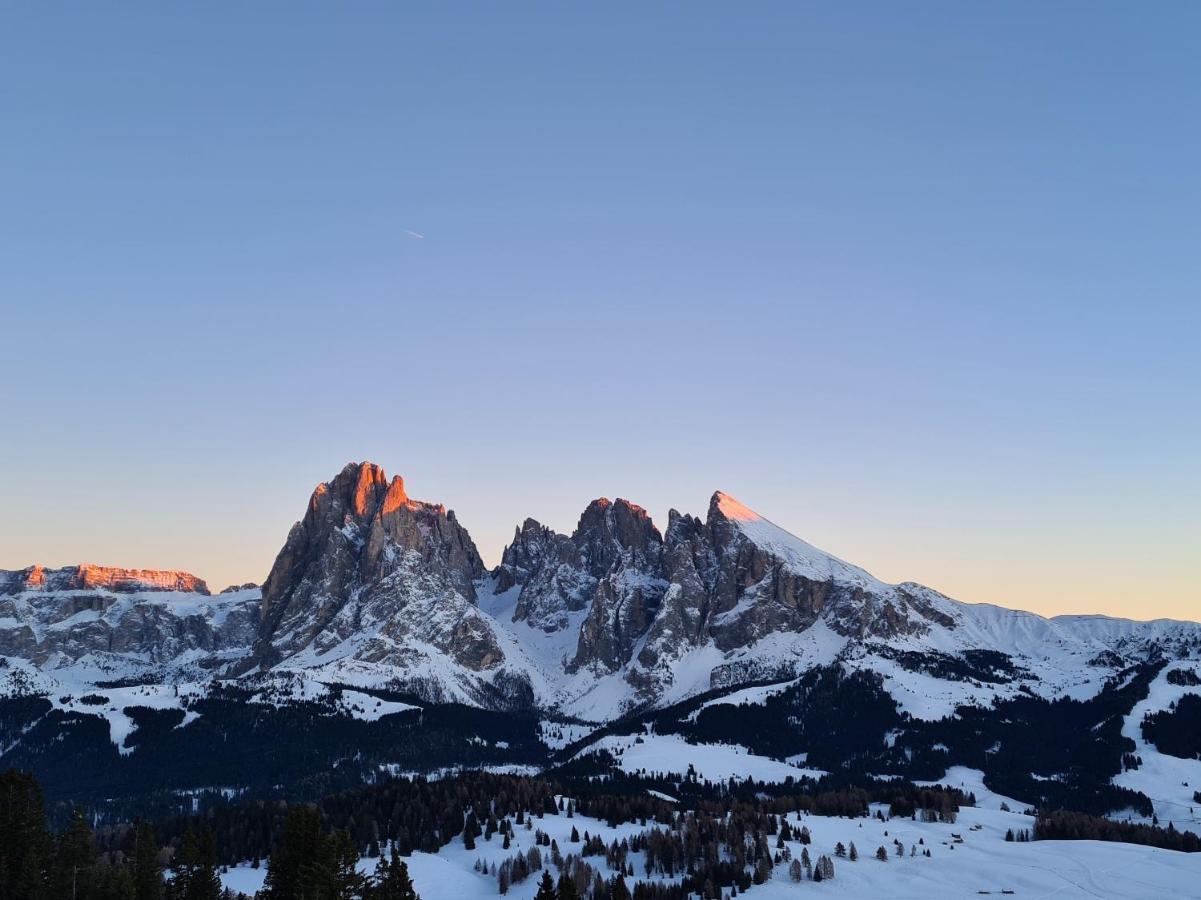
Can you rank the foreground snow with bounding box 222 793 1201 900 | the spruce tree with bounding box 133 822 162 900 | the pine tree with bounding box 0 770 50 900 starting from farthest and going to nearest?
the foreground snow with bounding box 222 793 1201 900
the spruce tree with bounding box 133 822 162 900
the pine tree with bounding box 0 770 50 900

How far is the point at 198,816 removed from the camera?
19775cm

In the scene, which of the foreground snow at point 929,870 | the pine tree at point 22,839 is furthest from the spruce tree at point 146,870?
the foreground snow at point 929,870

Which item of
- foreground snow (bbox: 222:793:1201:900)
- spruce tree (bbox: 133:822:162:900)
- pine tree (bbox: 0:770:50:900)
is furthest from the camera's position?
foreground snow (bbox: 222:793:1201:900)

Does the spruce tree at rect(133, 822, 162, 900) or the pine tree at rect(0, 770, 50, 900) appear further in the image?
the spruce tree at rect(133, 822, 162, 900)

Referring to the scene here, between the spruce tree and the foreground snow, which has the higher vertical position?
the spruce tree

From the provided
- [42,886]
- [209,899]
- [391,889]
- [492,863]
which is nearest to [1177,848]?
[492,863]

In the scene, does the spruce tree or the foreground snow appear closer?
the spruce tree

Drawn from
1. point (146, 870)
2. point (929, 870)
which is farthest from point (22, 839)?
point (929, 870)

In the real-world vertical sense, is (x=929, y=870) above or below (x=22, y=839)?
below

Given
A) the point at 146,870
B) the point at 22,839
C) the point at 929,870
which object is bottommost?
the point at 929,870

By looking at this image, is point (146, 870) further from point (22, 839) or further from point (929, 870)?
point (929, 870)

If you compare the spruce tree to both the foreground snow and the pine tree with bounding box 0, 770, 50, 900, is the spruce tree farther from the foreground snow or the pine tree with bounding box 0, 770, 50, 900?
the foreground snow

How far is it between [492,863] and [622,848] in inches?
828

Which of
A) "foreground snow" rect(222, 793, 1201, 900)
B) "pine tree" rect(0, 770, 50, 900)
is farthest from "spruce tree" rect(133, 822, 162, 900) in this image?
"foreground snow" rect(222, 793, 1201, 900)
